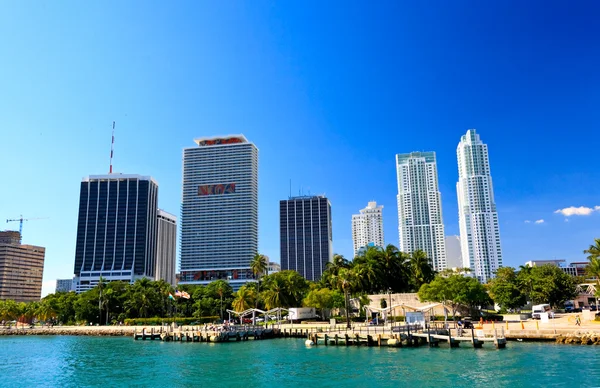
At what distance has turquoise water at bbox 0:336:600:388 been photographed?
118 ft

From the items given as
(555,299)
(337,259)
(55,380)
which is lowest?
(55,380)

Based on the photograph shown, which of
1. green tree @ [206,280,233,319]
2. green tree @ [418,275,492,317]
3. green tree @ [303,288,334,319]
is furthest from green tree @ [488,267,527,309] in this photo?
green tree @ [206,280,233,319]

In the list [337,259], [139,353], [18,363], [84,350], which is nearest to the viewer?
[18,363]

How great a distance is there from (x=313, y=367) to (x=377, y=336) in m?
16.0

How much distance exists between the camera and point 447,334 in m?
57.0

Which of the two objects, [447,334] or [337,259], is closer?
[447,334]

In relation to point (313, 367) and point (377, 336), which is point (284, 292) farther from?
point (313, 367)

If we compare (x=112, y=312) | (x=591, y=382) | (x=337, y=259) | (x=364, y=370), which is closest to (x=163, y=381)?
(x=364, y=370)

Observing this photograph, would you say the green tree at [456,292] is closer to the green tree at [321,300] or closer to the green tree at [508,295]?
the green tree at [508,295]

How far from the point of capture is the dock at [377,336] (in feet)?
174

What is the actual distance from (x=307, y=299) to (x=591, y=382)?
5996 centimetres

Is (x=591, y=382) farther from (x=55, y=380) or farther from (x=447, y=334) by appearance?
(x=55, y=380)

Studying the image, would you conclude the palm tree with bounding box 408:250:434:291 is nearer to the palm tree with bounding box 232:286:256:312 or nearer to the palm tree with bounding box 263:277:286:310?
the palm tree with bounding box 263:277:286:310

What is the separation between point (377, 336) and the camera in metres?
57.1
